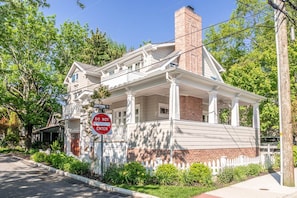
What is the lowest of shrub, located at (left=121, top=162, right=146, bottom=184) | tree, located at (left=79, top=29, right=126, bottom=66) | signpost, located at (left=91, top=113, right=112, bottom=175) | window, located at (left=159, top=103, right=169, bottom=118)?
shrub, located at (left=121, top=162, right=146, bottom=184)

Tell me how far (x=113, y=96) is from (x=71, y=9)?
27.7 feet

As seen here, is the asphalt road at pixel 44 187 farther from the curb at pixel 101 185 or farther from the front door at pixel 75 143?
the front door at pixel 75 143

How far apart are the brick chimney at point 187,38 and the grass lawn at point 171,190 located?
1030cm

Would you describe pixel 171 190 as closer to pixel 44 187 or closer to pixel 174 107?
pixel 44 187

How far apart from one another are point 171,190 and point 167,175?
3.95ft

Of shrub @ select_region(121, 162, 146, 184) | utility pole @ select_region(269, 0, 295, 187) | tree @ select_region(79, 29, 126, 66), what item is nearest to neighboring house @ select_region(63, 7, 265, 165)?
shrub @ select_region(121, 162, 146, 184)

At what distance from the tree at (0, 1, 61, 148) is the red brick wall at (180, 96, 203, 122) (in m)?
13.2

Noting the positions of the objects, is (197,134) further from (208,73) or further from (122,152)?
(208,73)

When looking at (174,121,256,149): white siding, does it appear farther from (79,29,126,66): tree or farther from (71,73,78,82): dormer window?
(79,29,126,66): tree

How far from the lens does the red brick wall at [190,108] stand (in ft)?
54.9

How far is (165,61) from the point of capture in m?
17.7

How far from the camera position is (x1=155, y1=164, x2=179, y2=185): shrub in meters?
9.59

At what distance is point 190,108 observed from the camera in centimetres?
1723

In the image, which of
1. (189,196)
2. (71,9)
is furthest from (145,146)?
(71,9)
